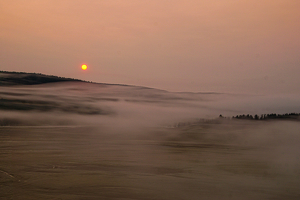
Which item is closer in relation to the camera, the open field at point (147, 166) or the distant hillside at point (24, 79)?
the open field at point (147, 166)

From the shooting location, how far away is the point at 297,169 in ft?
21.7

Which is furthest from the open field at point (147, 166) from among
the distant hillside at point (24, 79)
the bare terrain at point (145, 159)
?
the distant hillside at point (24, 79)

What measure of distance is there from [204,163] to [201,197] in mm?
2394

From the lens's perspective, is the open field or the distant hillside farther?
the distant hillside

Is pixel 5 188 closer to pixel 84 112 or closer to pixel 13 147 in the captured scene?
pixel 13 147

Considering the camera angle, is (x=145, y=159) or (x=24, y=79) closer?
(x=145, y=159)

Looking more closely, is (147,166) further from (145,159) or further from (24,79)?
(24,79)

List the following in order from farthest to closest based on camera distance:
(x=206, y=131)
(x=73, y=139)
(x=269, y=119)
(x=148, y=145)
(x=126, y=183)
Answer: (x=269, y=119) → (x=206, y=131) → (x=73, y=139) → (x=148, y=145) → (x=126, y=183)

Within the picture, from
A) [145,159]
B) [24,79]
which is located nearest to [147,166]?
[145,159]

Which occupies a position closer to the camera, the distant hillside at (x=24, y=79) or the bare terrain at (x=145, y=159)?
the bare terrain at (x=145, y=159)

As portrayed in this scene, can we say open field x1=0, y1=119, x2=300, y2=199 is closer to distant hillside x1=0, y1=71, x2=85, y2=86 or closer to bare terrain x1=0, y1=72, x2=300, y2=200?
bare terrain x1=0, y1=72, x2=300, y2=200

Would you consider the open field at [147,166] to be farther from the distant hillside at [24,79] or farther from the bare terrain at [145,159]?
the distant hillside at [24,79]

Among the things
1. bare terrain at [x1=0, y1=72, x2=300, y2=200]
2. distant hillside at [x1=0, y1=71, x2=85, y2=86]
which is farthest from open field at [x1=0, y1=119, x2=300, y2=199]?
distant hillside at [x1=0, y1=71, x2=85, y2=86]

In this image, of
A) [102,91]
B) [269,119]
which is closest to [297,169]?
A: [269,119]
